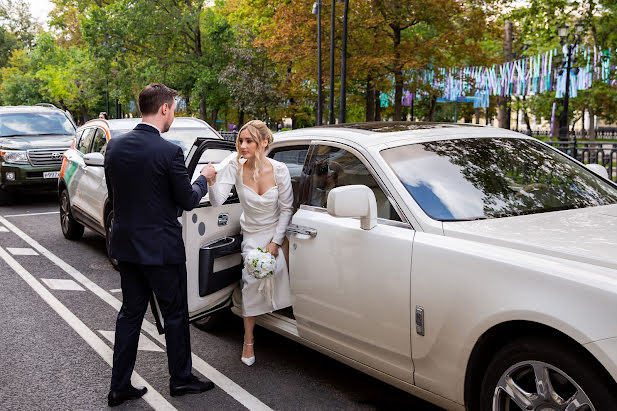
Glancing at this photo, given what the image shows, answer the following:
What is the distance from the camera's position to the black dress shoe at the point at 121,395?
13.6 ft

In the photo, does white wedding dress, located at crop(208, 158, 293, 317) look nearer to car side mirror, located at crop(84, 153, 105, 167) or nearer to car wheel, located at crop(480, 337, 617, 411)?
car wheel, located at crop(480, 337, 617, 411)

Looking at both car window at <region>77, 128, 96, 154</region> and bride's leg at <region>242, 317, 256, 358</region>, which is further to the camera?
car window at <region>77, 128, 96, 154</region>

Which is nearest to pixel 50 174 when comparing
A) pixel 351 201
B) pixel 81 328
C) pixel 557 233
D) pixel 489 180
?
Answer: pixel 81 328

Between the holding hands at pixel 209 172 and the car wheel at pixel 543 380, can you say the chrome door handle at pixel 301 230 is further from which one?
the car wheel at pixel 543 380

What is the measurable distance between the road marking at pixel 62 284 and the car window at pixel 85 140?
2.49 m

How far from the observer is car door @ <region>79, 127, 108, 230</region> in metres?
8.27

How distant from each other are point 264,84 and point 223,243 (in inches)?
1095

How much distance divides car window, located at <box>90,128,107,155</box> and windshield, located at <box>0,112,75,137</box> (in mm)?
6390

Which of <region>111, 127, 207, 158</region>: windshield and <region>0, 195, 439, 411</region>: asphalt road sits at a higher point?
<region>111, 127, 207, 158</region>: windshield

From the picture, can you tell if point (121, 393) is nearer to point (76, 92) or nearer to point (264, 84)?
point (264, 84)

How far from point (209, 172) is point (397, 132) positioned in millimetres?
1254

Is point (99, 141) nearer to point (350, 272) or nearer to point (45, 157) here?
point (45, 157)

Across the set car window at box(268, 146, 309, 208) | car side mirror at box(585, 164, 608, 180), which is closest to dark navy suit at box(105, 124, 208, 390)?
car window at box(268, 146, 309, 208)

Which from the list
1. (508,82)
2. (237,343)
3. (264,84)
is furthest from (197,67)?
(237,343)
